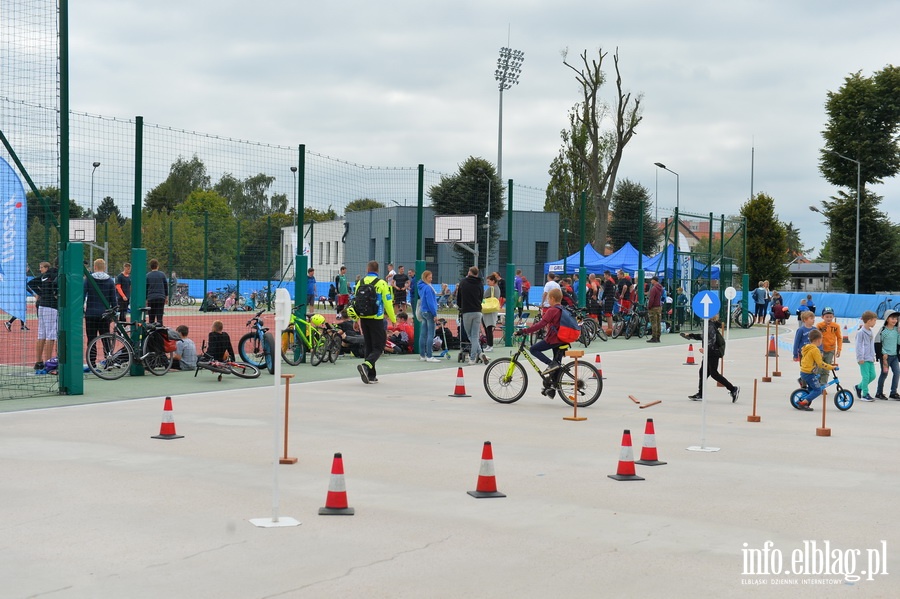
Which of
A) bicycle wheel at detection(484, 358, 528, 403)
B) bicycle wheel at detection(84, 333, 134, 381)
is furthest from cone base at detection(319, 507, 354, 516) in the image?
bicycle wheel at detection(84, 333, 134, 381)

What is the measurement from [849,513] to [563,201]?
6295cm

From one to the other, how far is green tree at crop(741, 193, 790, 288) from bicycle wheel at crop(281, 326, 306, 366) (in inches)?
1855

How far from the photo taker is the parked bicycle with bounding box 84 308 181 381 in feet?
51.1

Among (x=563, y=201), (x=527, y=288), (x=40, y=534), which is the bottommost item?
(x=40, y=534)

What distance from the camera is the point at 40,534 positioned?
20.3 ft

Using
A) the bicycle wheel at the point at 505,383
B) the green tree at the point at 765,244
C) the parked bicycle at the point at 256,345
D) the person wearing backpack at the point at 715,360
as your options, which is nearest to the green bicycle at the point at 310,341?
the parked bicycle at the point at 256,345

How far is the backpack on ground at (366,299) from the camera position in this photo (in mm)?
15852

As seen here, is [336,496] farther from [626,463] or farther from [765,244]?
[765,244]

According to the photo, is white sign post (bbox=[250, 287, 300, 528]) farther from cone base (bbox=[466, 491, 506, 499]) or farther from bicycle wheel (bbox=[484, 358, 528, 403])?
bicycle wheel (bbox=[484, 358, 528, 403])

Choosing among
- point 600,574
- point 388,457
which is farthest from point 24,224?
point 600,574

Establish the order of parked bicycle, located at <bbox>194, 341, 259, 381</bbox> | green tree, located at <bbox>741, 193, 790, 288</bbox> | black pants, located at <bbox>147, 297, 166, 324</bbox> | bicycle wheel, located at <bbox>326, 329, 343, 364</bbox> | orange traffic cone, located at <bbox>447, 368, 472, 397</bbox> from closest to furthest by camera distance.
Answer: orange traffic cone, located at <bbox>447, 368, 472, 397</bbox>
parked bicycle, located at <bbox>194, 341, 259, 381</bbox>
black pants, located at <bbox>147, 297, 166, 324</bbox>
bicycle wheel, located at <bbox>326, 329, 343, 364</bbox>
green tree, located at <bbox>741, 193, 790, 288</bbox>

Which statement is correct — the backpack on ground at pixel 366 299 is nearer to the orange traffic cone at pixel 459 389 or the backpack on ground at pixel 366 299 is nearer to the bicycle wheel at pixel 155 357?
the orange traffic cone at pixel 459 389

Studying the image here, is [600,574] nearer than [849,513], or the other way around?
[600,574]

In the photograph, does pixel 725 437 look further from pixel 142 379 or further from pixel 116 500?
pixel 142 379
